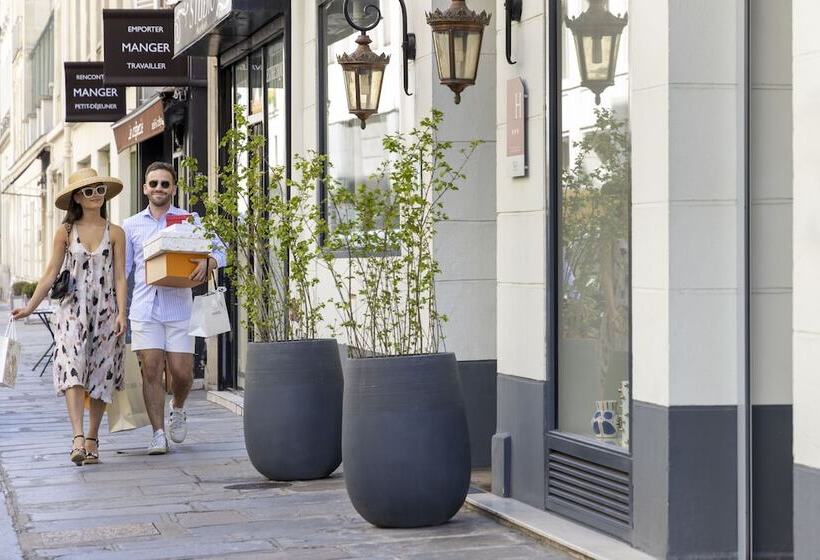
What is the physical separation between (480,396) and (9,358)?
3.04m

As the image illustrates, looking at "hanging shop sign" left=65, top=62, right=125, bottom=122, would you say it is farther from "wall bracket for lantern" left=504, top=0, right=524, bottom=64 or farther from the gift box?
"wall bracket for lantern" left=504, top=0, right=524, bottom=64

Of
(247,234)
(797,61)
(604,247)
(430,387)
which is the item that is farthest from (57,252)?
(797,61)

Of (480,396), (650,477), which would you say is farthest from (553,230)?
(480,396)

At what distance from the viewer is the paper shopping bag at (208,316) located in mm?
9820

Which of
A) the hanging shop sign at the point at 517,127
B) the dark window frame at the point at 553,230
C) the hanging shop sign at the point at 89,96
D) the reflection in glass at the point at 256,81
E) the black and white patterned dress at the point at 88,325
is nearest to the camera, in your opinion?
the dark window frame at the point at 553,230

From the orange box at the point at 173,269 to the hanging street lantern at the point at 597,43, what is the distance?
3.57m

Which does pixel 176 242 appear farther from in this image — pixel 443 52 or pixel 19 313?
pixel 443 52

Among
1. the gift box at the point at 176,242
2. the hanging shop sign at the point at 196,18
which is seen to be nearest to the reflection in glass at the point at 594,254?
the gift box at the point at 176,242

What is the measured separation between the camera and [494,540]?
681 cm

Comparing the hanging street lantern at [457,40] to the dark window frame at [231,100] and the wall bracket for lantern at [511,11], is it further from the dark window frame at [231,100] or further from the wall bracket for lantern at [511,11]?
the dark window frame at [231,100]

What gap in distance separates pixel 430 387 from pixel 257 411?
193 cm

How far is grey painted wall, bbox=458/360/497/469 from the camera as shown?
8.88 m

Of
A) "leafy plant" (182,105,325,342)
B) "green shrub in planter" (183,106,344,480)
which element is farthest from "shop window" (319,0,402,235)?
"green shrub in planter" (183,106,344,480)

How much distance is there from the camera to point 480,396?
889 centimetres
